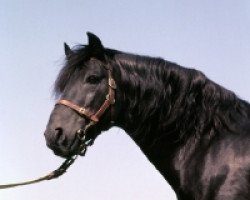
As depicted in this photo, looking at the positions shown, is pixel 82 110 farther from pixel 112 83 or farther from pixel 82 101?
pixel 112 83

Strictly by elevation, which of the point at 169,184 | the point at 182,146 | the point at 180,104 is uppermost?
the point at 180,104

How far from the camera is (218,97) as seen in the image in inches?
244

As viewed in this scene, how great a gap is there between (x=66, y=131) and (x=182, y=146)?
160 cm

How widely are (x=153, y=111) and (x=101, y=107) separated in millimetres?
736

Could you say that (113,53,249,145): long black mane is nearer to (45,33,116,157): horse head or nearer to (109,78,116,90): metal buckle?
(109,78,116,90): metal buckle

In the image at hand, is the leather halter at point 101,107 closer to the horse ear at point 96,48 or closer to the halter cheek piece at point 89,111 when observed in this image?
the halter cheek piece at point 89,111

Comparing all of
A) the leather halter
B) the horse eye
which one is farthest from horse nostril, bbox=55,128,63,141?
the horse eye

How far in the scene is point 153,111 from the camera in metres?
6.25

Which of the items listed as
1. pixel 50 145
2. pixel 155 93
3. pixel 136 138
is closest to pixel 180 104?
pixel 155 93

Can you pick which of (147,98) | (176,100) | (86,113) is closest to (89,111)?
(86,113)

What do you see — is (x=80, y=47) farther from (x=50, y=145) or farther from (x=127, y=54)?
(x=50, y=145)

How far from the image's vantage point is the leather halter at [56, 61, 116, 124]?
6.04 m

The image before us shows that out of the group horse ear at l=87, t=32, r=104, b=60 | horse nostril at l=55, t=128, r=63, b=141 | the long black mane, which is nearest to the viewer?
horse nostril at l=55, t=128, r=63, b=141

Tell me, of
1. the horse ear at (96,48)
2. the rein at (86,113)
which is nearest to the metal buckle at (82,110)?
the rein at (86,113)
